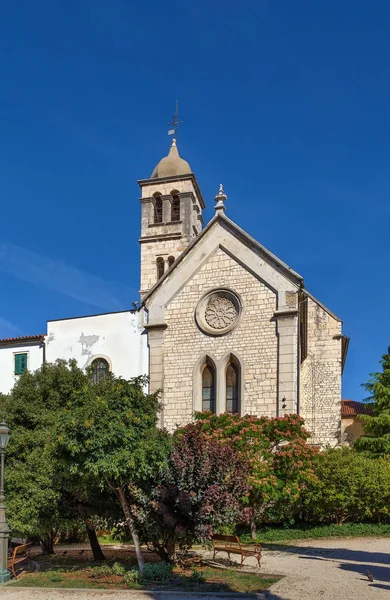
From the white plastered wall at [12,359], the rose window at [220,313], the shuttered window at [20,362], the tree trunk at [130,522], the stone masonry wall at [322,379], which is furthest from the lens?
the shuttered window at [20,362]

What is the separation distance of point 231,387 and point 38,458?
10.6 metres

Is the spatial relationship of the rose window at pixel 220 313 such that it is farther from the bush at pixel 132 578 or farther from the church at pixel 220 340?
the bush at pixel 132 578

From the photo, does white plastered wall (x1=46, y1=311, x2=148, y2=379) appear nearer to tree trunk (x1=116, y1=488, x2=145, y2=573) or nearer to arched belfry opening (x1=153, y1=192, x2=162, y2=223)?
tree trunk (x1=116, y1=488, x2=145, y2=573)

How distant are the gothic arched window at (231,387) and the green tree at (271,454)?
2673 mm

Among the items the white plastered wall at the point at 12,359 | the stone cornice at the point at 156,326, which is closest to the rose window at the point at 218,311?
the stone cornice at the point at 156,326

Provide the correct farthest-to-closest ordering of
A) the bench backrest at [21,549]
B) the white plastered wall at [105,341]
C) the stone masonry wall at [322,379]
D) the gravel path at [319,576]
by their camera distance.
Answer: the stone masonry wall at [322,379] < the white plastered wall at [105,341] < the bench backrest at [21,549] < the gravel path at [319,576]

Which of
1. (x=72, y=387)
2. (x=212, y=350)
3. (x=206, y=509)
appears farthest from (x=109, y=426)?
(x=212, y=350)

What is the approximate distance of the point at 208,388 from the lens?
27.9 metres

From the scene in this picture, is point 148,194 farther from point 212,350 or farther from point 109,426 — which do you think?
point 109,426

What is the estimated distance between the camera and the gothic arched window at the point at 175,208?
51.5 meters

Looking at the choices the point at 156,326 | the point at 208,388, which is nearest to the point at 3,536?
the point at 208,388

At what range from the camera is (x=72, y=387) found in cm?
2223

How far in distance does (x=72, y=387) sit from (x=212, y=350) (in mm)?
7465

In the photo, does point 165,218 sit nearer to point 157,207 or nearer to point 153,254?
point 157,207
